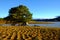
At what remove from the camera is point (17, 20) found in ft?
214

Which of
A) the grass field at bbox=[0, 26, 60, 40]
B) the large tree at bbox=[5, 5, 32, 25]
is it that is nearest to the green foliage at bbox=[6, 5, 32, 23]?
the large tree at bbox=[5, 5, 32, 25]

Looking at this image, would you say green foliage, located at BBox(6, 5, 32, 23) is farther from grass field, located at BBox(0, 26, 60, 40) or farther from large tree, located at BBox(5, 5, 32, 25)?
grass field, located at BBox(0, 26, 60, 40)

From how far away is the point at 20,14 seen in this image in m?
65.7

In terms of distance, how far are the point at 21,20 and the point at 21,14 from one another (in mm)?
1994

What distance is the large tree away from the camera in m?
65.0

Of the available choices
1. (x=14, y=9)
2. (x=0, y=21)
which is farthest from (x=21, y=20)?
(x=0, y=21)

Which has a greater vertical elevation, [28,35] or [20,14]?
[20,14]

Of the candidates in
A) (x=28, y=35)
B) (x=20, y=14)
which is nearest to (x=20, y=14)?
A: (x=20, y=14)

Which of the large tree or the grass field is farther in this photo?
the large tree

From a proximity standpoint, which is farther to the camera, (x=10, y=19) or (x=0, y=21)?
(x=0, y=21)

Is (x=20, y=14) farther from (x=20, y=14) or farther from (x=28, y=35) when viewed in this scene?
(x=28, y=35)

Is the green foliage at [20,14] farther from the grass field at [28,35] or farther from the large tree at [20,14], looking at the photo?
the grass field at [28,35]

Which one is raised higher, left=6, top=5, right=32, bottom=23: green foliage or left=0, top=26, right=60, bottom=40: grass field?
left=6, top=5, right=32, bottom=23: green foliage

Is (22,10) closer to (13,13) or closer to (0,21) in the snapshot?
(13,13)
